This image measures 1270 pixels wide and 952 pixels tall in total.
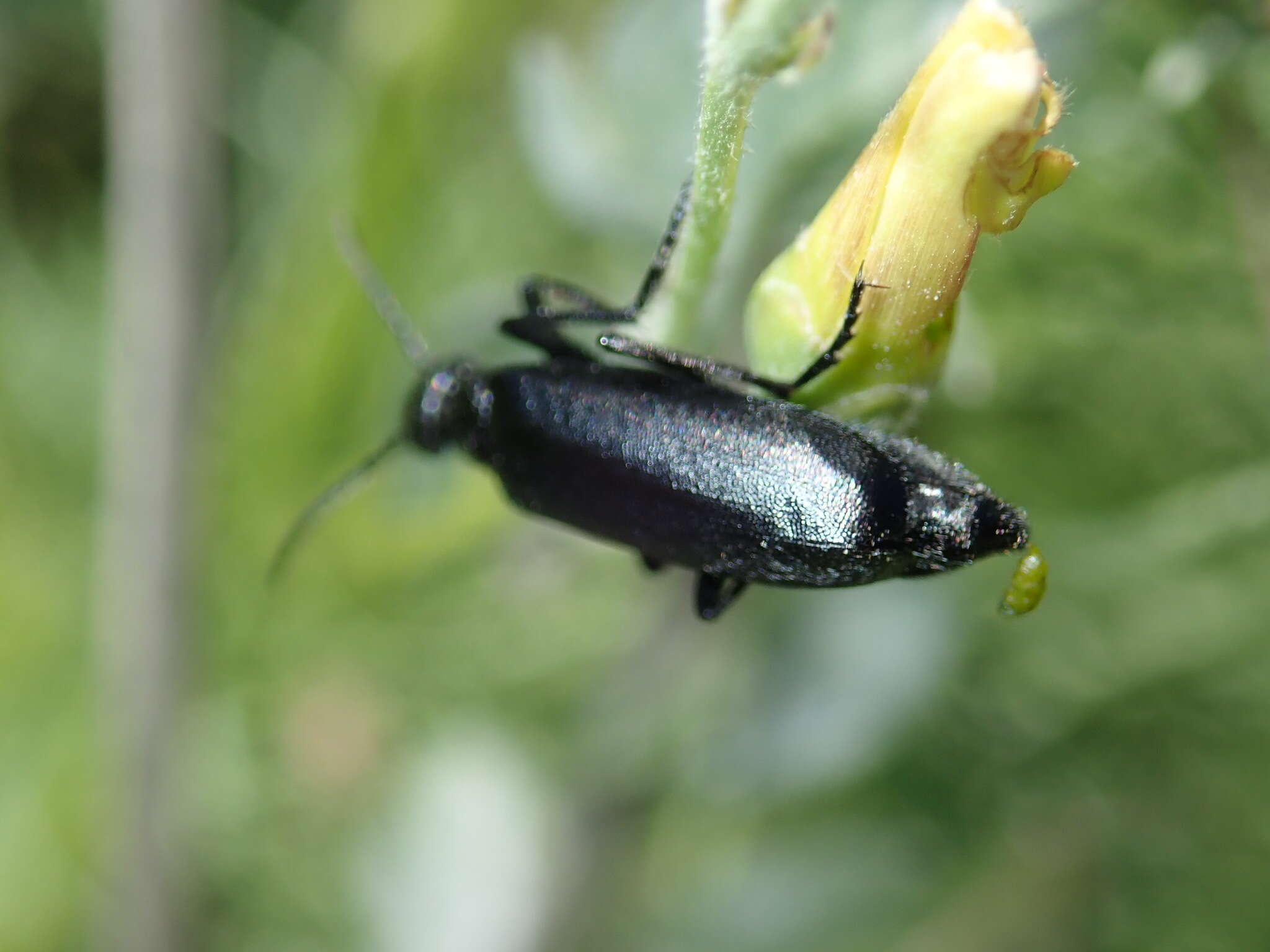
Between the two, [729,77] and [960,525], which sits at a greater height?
[729,77]

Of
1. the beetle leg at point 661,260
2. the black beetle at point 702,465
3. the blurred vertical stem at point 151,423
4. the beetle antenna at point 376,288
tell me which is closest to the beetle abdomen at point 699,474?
the black beetle at point 702,465

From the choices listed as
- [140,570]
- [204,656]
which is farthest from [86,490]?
[140,570]

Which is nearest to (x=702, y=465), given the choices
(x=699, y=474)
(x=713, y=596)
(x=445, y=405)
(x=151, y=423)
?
(x=699, y=474)

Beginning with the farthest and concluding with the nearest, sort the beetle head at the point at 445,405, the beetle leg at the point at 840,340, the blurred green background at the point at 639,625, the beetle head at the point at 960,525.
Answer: the blurred green background at the point at 639,625 < the beetle head at the point at 445,405 < the beetle head at the point at 960,525 < the beetle leg at the point at 840,340

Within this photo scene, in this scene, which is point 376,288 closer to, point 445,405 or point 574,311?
point 445,405

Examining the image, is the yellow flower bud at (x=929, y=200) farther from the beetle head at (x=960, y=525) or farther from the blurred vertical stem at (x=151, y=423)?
the blurred vertical stem at (x=151, y=423)

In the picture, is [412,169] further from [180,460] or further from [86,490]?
[86,490]
